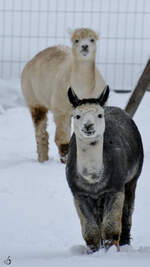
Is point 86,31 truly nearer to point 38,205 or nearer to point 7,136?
point 38,205

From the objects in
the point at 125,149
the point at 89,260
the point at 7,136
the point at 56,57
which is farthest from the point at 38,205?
the point at 7,136

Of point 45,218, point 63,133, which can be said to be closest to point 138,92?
point 63,133

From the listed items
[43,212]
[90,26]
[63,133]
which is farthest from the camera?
→ [90,26]

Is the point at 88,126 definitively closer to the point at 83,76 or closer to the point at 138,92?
the point at 138,92

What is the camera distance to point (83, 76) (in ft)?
25.3

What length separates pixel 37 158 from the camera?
8773 millimetres

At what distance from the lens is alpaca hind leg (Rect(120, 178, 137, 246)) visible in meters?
4.80

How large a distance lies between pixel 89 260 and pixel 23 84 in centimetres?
553

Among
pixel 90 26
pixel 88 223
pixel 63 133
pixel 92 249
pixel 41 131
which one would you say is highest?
pixel 88 223

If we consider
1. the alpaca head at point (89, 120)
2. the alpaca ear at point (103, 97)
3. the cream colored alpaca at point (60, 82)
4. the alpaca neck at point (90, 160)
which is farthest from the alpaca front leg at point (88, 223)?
the cream colored alpaca at point (60, 82)

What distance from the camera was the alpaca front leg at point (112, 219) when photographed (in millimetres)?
4305

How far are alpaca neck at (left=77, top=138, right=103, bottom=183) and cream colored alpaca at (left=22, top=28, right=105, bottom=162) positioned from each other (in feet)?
10.9

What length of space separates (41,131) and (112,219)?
14.3 ft

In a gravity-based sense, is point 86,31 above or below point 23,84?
above
